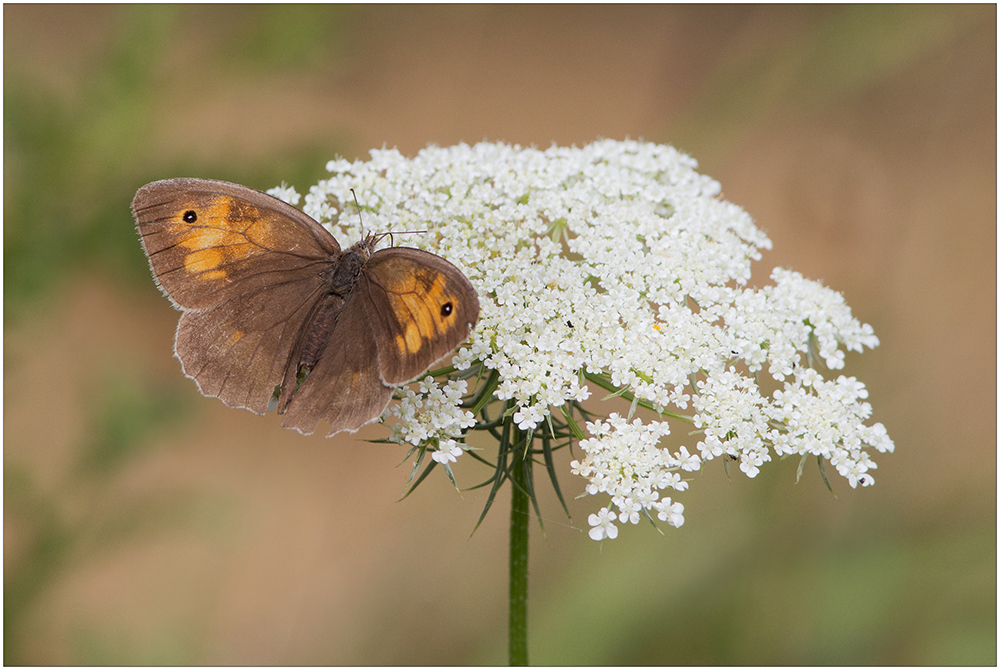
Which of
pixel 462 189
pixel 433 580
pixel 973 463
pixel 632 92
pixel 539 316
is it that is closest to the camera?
pixel 539 316

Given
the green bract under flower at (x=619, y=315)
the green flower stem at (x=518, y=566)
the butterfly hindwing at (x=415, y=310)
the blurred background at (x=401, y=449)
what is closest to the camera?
the butterfly hindwing at (x=415, y=310)

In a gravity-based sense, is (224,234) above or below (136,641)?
above

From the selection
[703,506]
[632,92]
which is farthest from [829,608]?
[632,92]

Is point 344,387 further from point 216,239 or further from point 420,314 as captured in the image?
point 216,239

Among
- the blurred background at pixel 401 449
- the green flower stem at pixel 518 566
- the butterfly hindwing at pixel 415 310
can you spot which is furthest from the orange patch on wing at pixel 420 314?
the blurred background at pixel 401 449

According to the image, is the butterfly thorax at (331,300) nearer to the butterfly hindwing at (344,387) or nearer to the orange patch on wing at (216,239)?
the butterfly hindwing at (344,387)

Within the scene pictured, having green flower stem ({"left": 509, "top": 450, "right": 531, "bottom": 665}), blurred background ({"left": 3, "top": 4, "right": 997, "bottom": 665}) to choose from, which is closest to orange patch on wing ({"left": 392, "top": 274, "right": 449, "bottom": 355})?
green flower stem ({"left": 509, "top": 450, "right": 531, "bottom": 665})

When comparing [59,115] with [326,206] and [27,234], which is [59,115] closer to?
[27,234]
